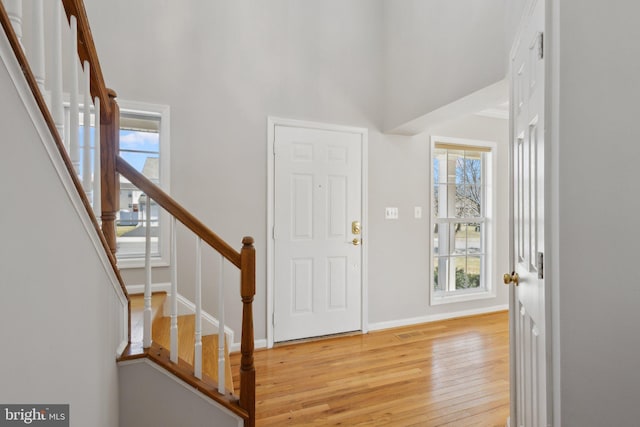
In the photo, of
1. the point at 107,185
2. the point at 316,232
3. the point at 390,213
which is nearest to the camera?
the point at 107,185

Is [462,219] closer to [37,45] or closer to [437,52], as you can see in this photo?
[437,52]

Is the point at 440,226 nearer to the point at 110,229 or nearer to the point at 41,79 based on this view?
the point at 110,229

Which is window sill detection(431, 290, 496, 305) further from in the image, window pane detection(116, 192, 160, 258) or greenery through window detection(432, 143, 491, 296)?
window pane detection(116, 192, 160, 258)

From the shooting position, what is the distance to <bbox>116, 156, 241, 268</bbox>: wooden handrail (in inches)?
57.1

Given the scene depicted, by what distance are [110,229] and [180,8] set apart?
2163 mm

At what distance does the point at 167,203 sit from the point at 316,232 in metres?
1.75

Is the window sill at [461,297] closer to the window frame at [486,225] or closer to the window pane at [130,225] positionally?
the window frame at [486,225]

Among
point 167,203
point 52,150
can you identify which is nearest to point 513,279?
point 167,203

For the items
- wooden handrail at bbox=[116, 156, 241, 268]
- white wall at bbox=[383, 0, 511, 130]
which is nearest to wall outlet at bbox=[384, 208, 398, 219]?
white wall at bbox=[383, 0, 511, 130]

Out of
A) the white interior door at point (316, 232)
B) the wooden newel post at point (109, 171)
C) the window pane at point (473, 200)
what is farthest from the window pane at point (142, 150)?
the window pane at point (473, 200)

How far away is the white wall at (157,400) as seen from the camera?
1.45 metres

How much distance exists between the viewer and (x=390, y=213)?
136 inches

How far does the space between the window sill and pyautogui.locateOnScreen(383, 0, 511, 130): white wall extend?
200 centimetres

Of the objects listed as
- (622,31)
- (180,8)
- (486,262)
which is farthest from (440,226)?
(180,8)
